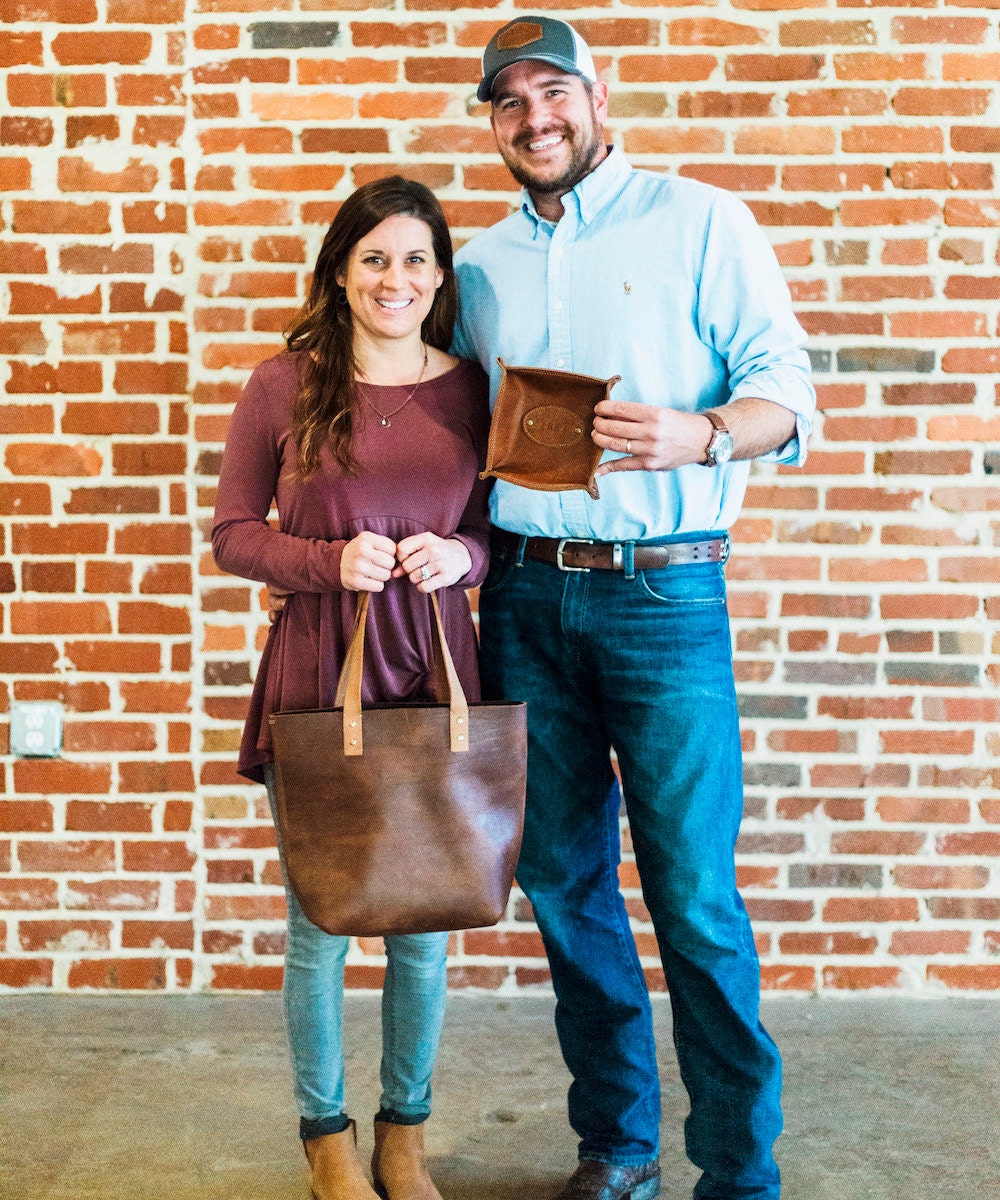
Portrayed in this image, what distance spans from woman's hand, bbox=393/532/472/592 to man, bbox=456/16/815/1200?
0.17 metres

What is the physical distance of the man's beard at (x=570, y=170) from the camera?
1.75 meters

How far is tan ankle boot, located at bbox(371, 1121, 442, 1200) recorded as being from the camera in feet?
5.89

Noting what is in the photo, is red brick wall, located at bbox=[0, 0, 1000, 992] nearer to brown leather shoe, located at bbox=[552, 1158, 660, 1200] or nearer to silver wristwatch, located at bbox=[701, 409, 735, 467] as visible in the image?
brown leather shoe, located at bbox=[552, 1158, 660, 1200]

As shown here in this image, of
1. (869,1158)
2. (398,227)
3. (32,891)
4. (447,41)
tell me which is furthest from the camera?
(32,891)

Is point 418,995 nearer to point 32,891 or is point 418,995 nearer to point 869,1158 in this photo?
point 869,1158

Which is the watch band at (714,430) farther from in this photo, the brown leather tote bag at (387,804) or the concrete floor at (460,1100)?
the concrete floor at (460,1100)

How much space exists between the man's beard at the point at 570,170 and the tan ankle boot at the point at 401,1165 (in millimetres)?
1529

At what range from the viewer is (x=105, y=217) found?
8.09 feet

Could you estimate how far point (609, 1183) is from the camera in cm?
185

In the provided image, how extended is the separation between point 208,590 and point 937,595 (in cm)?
164

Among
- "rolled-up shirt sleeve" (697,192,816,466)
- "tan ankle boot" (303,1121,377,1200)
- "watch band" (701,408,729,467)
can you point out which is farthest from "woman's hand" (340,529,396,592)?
"tan ankle boot" (303,1121,377,1200)

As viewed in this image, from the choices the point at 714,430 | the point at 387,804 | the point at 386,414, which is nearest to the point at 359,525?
the point at 386,414

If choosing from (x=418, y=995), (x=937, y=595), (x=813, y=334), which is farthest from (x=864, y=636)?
(x=418, y=995)

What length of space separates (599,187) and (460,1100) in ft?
5.58
